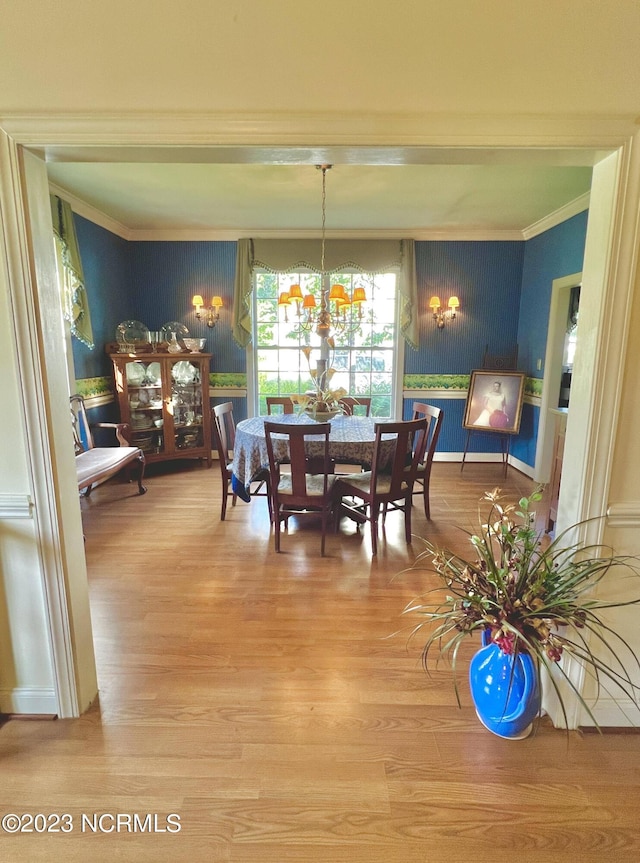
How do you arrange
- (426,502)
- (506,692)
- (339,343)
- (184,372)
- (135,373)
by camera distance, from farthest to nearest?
1. (339,343)
2. (184,372)
3. (135,373)
4. (426,502)
5. (506,692)

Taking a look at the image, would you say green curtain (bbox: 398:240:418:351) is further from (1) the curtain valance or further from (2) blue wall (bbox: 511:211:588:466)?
(2) blue wall (bbox: 511:211:588:466)

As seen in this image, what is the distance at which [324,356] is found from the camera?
5047mm

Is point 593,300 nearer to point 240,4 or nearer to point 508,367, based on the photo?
point 240,4

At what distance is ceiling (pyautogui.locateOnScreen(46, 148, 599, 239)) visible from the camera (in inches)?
124

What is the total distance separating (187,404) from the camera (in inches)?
193

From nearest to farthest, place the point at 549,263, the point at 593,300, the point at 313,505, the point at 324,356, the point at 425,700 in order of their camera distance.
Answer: the point at 593,300 → the point at 425,700 → the point at 313,505 → the point at 549,263 → the point at 324,356

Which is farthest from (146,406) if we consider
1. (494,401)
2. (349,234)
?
(494,401)

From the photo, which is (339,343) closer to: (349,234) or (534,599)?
(349,234)

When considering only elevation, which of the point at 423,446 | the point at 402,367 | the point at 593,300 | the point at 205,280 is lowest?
the point at 423,446

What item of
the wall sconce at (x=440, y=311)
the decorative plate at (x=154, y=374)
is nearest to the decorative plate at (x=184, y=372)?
the decorative plate at (x=154, y=374)

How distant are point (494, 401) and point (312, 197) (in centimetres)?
289

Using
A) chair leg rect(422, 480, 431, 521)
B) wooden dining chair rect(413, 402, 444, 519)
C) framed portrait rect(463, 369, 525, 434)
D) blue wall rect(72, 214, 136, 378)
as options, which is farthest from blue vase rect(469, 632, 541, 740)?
blue wall rect(72, 214, 136, 378)

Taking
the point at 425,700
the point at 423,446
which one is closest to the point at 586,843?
the point at 425,700

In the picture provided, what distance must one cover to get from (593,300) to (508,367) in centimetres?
392
